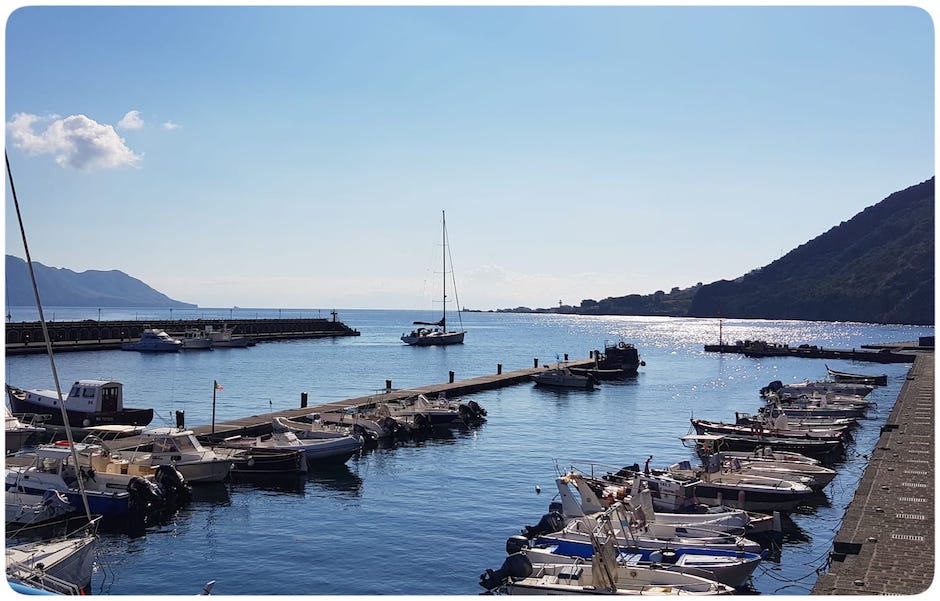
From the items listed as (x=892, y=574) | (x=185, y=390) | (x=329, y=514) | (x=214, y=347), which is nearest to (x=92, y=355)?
(x=214, y=347)

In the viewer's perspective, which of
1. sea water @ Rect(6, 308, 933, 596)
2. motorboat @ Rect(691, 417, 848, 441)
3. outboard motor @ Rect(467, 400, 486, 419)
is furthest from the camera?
outboard motor @ Rect(467, 400, 486, 419)

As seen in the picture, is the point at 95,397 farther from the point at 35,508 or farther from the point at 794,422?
the point at 794,422

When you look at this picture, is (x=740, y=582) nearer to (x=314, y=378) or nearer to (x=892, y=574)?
(x=892, y=574)

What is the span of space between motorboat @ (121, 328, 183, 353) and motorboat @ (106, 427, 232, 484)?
87363 mm

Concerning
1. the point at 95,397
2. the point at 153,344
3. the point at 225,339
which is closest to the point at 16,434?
the point at 95,397

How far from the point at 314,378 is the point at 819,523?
193 feet

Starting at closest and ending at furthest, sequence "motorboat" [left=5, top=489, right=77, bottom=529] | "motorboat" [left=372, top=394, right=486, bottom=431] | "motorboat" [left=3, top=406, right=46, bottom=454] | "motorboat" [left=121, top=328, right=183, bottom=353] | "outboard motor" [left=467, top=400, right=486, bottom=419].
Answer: "motorboat" [left=5, top=489, right=77, bottom=529]
"motorboat" [left=3, top=406, right=46, bottom=454]
"motorboat" [left=372, top=394, right=486, bottom=431]
"outboard motor" [left=467, top=400, right=486, bottom=419]
"motorboat" [left=121, top=328, right=183, bottom=353]

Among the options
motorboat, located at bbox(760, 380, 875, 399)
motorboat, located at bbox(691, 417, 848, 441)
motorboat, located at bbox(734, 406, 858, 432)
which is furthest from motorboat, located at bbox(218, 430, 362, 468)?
motorboat, located at bbox(760, 380, 875, 399)

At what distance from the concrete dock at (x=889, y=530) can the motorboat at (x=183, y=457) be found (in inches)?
899

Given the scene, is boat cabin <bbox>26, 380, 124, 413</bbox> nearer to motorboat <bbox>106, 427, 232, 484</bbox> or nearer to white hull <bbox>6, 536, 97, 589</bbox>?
motorboat <bbox>106, 427, 232, 484</bbox>

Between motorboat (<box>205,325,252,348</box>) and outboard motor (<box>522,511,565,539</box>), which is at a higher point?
motorboat (<box>205,325,252,348</box>)

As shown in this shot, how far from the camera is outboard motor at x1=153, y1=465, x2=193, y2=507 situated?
29031mm

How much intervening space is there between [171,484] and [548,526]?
557 inches

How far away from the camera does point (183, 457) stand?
31.8 metres
